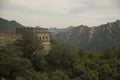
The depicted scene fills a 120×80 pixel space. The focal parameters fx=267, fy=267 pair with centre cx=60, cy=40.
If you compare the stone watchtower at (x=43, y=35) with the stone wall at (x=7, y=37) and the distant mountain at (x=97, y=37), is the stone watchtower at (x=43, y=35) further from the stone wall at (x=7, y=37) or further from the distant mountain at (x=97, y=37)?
the distant mountain at (x=97, y=37)

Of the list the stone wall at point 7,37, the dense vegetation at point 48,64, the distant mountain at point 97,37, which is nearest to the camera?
the dense vegetation at point 48,64

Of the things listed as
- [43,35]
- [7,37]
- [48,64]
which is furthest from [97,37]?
[7,37]

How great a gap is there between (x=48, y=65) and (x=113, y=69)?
24.9 feet

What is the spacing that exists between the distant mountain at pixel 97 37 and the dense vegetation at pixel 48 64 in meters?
36.2

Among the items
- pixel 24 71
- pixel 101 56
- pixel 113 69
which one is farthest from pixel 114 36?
pixel 24 71

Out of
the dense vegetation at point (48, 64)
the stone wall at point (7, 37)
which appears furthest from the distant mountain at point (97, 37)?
the stone wall at point (7, 37)

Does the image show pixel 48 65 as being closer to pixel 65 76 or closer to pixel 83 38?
pixel 65 76

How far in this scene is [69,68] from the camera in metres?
Answer: 27.5

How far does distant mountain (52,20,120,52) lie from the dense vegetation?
36181 millimetres

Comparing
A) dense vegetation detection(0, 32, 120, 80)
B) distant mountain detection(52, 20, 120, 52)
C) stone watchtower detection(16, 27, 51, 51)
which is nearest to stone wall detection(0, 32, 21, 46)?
dense vegetation detection(0, 32, 120, 80)

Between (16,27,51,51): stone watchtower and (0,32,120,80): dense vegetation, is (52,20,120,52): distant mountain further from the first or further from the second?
(0,32,120,80): dense vegetation

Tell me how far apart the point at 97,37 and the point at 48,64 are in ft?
165

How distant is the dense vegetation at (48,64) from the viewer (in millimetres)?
20562

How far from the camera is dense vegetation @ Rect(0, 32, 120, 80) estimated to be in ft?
67.5
